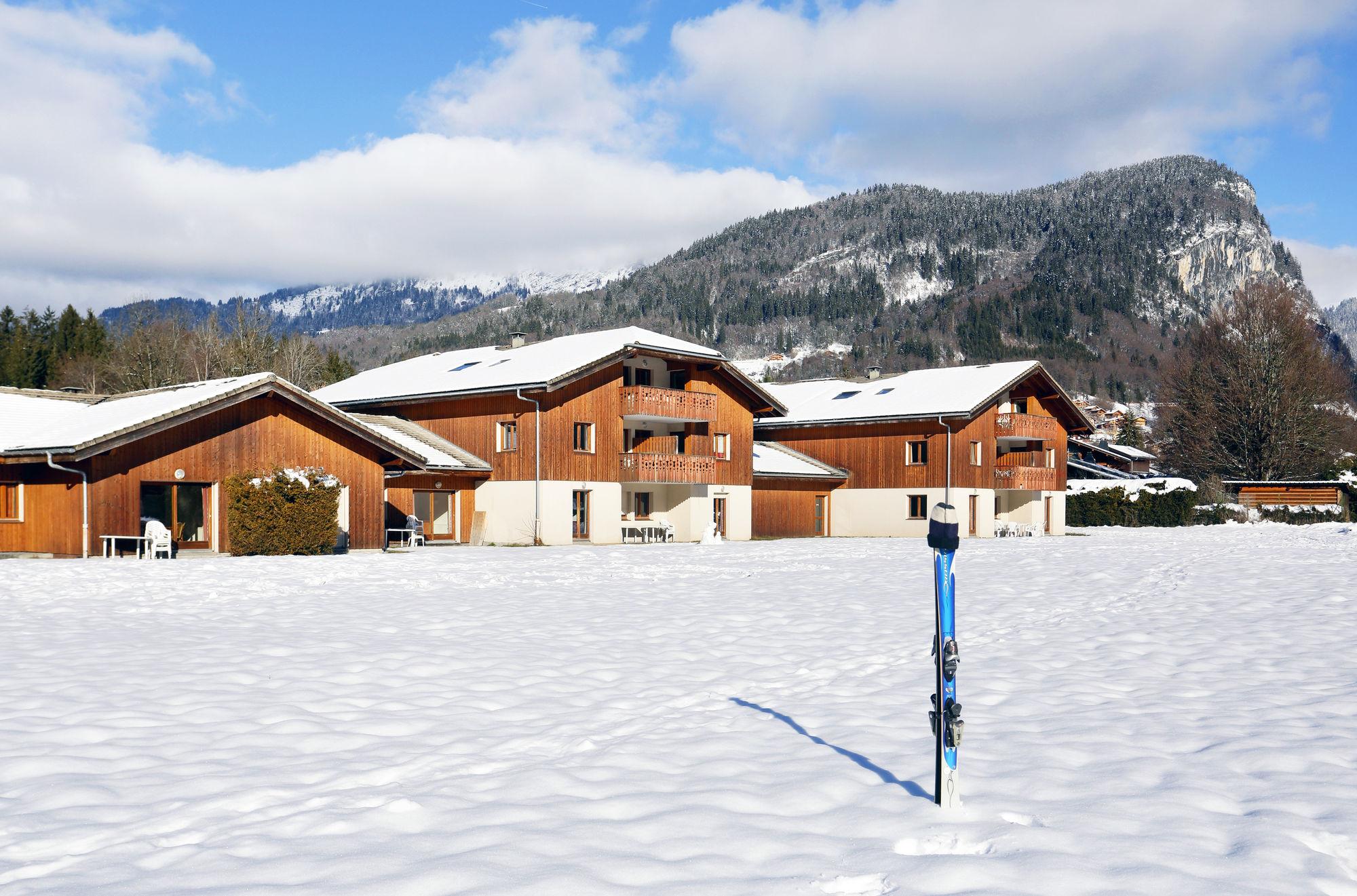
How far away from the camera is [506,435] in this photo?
122 feet

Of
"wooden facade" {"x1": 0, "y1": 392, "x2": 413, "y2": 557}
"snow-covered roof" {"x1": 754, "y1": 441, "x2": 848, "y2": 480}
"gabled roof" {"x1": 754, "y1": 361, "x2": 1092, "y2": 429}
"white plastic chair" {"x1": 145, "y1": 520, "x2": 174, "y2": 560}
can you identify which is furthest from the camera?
"gabled roof" {"x1": 754, "y1": 361, "x2": 1092, "y2": 429}

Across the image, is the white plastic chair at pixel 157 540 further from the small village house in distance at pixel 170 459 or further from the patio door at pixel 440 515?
the patio door at pixel 440 515

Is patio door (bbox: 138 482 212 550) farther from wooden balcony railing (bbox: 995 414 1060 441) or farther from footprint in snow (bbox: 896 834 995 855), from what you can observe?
wooden balcony railing (bbox: 995 414 1060 441)

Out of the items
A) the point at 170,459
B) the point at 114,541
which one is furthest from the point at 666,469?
→ the point at 114,541

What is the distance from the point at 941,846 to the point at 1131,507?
184ft

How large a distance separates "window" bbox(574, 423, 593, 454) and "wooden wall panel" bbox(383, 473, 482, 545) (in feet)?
11.3

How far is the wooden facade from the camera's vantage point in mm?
25734

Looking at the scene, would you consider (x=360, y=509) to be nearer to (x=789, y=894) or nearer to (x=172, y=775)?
(x=172, y=775)

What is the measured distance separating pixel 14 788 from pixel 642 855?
149 inches

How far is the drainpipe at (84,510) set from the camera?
2522cm

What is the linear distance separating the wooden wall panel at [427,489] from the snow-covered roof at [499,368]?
3093 millimetres

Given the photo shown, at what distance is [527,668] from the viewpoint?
421 inches

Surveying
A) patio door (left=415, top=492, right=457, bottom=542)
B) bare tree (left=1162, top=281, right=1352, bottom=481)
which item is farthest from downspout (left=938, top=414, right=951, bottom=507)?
bare tree (left=1162, top=281, right=1352, bottom=481)

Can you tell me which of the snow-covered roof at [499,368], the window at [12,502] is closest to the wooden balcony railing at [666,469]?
the snow-covered roof at [499,368]
